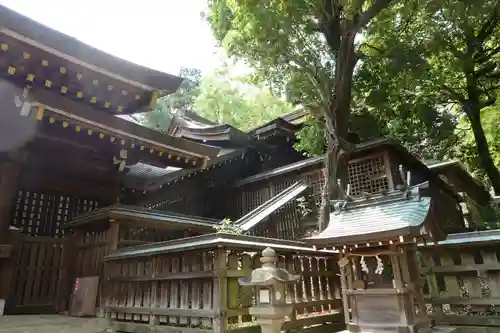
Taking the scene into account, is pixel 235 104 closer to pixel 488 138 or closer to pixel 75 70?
pixel 488 138

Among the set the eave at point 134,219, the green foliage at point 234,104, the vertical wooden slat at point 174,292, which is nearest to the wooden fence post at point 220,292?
the vertical wooden slat at point 174,292

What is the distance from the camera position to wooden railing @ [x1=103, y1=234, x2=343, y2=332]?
4992mm

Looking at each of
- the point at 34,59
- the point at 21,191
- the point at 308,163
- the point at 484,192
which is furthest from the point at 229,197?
the point at 484,192

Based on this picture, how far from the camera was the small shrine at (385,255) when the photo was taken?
5.34m

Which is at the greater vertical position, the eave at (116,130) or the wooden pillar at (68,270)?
the eave at (116,130)

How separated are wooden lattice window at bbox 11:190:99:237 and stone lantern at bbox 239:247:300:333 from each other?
17.7ft

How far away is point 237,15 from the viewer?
1076 cm

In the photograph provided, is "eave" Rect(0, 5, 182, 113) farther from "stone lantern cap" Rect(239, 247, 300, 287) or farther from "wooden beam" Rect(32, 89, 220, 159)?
"stone lantern cap" Rect(239, 247, 300, 287)

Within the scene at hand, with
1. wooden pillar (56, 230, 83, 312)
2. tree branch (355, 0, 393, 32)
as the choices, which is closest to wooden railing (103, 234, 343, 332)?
wooden pillar (56, 230, 83, 312)

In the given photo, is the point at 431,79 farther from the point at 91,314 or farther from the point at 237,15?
the point at 91,314

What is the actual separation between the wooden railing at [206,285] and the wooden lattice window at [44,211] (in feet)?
6.94

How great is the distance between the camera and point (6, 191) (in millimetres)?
6527

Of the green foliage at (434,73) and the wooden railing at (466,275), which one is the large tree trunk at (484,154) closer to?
the green foliage at (434,73)

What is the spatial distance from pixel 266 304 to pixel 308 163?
8503mm
